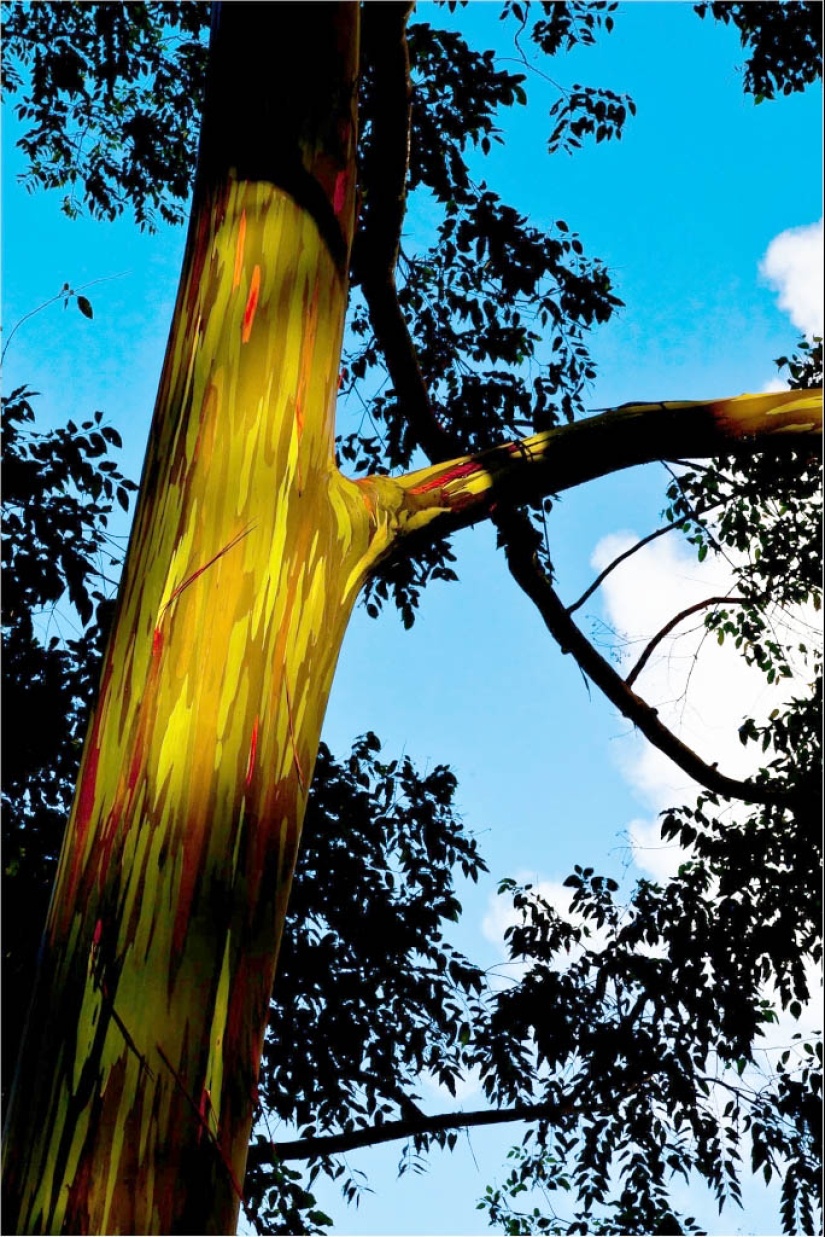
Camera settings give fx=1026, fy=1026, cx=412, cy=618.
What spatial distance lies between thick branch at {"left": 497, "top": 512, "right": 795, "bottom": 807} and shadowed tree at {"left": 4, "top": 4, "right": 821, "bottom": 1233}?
120 cm

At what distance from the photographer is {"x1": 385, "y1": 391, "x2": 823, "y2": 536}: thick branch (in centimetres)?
197

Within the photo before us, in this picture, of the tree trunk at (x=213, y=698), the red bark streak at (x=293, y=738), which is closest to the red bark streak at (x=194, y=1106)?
the tree trunk at (x=213, y=698)

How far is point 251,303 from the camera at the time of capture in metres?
1.60

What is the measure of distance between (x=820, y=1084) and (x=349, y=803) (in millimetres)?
2690

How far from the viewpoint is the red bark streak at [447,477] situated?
1932 millimetres

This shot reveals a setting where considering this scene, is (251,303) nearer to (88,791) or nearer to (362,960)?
(88,791)

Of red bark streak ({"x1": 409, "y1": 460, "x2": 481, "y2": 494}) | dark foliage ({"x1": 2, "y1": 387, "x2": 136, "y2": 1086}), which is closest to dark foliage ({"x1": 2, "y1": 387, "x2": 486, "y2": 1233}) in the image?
dark foliage ({"x1": 2, "y1": 387, "x2": 136, "y2": 1086})

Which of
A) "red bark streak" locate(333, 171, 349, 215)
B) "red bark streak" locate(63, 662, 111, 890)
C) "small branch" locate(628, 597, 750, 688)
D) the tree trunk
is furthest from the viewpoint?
"small branch" locate(628, 597, 750, 688)

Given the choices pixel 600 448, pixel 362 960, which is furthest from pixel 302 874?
pixel 600 448

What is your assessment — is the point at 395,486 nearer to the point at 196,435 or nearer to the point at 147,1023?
the point at 196,435

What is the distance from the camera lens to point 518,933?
5.47m

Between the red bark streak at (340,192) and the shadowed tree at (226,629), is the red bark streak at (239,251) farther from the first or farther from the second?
the red bark streak at (340,192)

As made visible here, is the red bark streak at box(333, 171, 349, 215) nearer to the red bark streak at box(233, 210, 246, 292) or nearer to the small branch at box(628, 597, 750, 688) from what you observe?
the red bark streak at box(233, 210, 246, 292)

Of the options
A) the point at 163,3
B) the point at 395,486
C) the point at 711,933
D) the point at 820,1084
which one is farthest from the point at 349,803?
the point at 163,3
